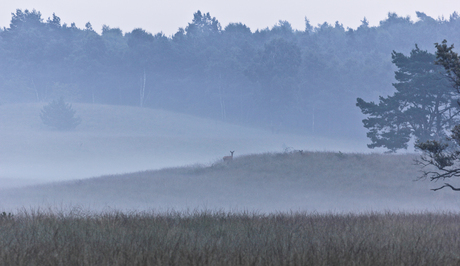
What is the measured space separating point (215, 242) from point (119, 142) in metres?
57.5

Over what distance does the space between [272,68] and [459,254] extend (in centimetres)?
7911

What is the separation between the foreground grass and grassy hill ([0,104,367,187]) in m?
28.8

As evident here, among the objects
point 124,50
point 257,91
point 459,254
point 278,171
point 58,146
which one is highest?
point 124,50

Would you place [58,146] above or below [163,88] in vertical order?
below

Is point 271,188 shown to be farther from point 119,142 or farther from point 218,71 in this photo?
point 218,71

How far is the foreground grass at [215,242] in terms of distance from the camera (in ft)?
16.3

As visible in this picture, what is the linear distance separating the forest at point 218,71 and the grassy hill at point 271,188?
56903mm

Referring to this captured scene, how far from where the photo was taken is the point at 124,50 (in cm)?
9706

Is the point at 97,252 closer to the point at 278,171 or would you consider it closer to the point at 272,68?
the point at 278,171

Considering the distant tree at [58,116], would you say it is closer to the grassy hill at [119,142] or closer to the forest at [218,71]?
the grassy hill at [119,142]

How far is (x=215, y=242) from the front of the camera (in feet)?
19.2

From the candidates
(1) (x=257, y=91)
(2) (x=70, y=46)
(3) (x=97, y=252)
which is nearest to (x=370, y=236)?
(3) (x=97, y=252)

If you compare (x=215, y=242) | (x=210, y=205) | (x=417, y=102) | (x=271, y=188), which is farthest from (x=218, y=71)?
(x=215, y=242)

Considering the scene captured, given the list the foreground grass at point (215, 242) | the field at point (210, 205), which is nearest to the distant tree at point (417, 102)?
the field at point (210, 205)
